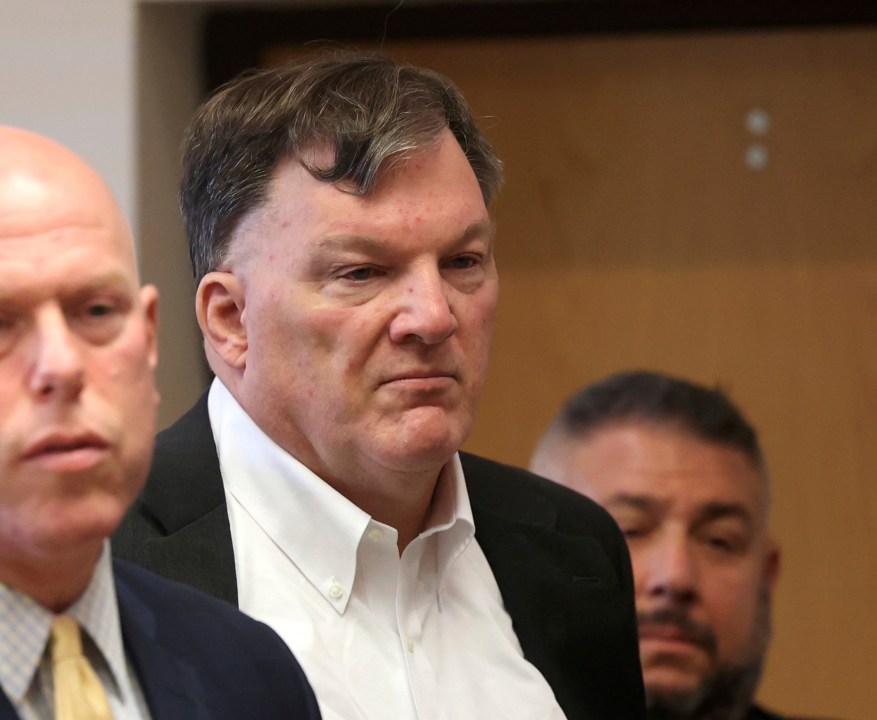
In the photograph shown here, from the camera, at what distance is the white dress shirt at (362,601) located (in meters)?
1.56

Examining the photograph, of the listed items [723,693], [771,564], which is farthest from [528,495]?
[771,564]

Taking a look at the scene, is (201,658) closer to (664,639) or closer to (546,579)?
(546,579)

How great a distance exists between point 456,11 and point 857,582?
1324mm

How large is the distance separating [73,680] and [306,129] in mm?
753

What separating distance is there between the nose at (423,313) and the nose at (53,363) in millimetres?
584

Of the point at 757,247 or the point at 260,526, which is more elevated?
the point at 757,247

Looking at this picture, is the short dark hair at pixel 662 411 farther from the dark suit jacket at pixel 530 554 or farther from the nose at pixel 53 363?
the nose at pixel 53 363

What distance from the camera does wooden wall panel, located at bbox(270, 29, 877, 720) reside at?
3.09 metres

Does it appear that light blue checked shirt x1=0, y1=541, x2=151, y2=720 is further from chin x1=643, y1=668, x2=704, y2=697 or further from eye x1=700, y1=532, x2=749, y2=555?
eye x1=700, y1=532, x2=749, y2=555

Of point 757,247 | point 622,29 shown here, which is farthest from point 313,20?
point 757,247

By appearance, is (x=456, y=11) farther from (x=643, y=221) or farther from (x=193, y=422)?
(x=193, y=422)

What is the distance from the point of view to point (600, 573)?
1.88 meters

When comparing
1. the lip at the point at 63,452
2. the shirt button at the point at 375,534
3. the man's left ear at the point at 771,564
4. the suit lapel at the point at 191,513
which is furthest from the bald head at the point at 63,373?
the man's left ear at the point at 771,564

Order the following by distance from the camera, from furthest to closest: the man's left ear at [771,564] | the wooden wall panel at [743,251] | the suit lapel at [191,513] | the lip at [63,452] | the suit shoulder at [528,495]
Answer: the wooden wall panel at [743,251] → the man's left ear at [771,564] → the suit shoulder at [528,495] → the suit lapel at [191,513] → the lip at [63,452]
